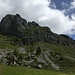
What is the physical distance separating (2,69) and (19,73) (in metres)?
6.63

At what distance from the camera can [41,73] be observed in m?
69.5

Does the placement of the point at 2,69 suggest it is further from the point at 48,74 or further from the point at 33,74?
the point at 48,74

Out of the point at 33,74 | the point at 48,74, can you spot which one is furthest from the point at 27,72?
the point at 48,74

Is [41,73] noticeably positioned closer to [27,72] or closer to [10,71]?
[27,72]

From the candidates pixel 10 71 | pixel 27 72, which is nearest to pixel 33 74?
pixel 27 72

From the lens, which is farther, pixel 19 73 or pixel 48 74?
pixel 48 74

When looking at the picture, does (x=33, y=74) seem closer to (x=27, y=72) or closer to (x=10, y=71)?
(x=27, y=72)

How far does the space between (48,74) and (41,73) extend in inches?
99.1

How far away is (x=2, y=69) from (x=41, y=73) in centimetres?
1347

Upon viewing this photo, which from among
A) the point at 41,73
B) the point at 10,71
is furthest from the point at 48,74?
the point at 10,71

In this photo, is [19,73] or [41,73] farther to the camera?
[41,73]

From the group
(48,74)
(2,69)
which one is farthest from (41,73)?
(2,69)

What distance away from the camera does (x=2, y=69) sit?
221ft

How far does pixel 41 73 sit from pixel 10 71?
432 inches
